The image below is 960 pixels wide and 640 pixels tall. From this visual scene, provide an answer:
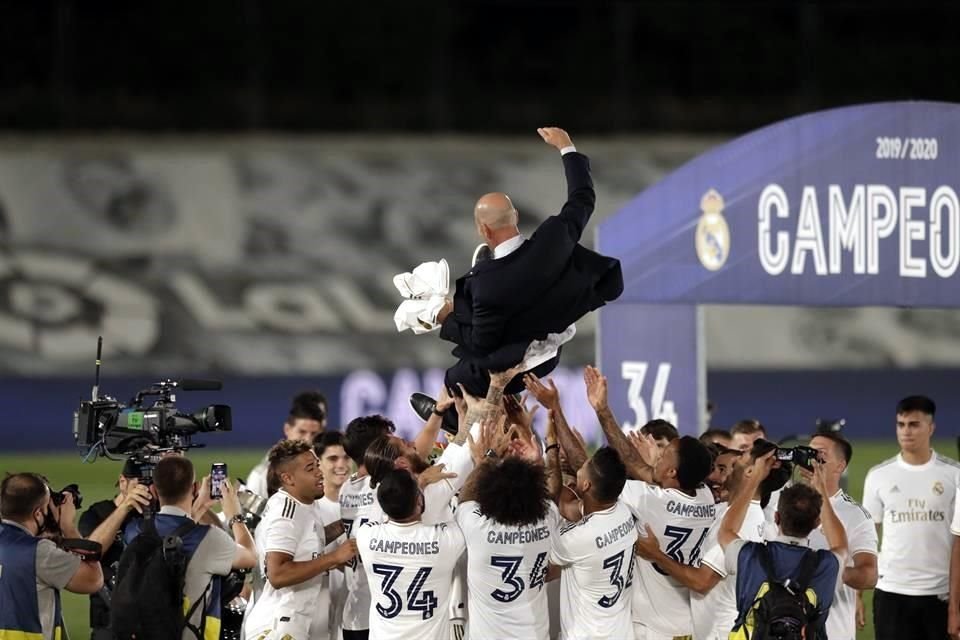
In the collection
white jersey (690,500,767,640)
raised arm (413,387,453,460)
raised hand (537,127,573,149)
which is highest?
raised hand (537,127,573,149)

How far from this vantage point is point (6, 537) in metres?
7.52

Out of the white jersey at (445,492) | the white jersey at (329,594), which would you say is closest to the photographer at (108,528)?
the white jersey at (329,594)

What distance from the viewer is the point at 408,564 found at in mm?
7195

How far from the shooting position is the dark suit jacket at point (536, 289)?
7039mm

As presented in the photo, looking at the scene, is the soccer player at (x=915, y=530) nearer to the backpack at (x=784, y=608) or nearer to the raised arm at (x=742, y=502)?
the raised arm at (x=742, y=502)

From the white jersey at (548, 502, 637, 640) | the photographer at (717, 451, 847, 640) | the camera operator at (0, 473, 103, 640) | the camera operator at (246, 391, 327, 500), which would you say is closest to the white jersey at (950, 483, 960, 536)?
the photographer at (717, 451, 847, 640)

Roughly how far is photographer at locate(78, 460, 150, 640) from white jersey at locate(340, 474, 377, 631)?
1090 millimetres

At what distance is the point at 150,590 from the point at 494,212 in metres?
2.36

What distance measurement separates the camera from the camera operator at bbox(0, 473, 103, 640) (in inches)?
295

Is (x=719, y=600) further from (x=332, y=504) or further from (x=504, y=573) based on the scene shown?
(x=332, y=504)

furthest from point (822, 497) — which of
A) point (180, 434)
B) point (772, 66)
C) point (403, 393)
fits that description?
point (772, 66)

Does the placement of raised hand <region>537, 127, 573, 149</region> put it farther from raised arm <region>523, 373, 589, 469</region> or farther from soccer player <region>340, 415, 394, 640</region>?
soccer player <region>340, 415, 394, 640</region>

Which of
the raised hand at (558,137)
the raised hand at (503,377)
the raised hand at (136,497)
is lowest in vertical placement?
the raised hand at (136,497)

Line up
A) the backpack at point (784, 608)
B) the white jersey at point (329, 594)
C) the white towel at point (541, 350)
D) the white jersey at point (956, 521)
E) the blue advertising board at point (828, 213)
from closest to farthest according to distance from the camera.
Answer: the backpack at point (784, 608), the white towel at point (541, 350), the white jersey at point (329, 594), the white jersey at point (956, 521), the blue advertising board at point (828, 213)
